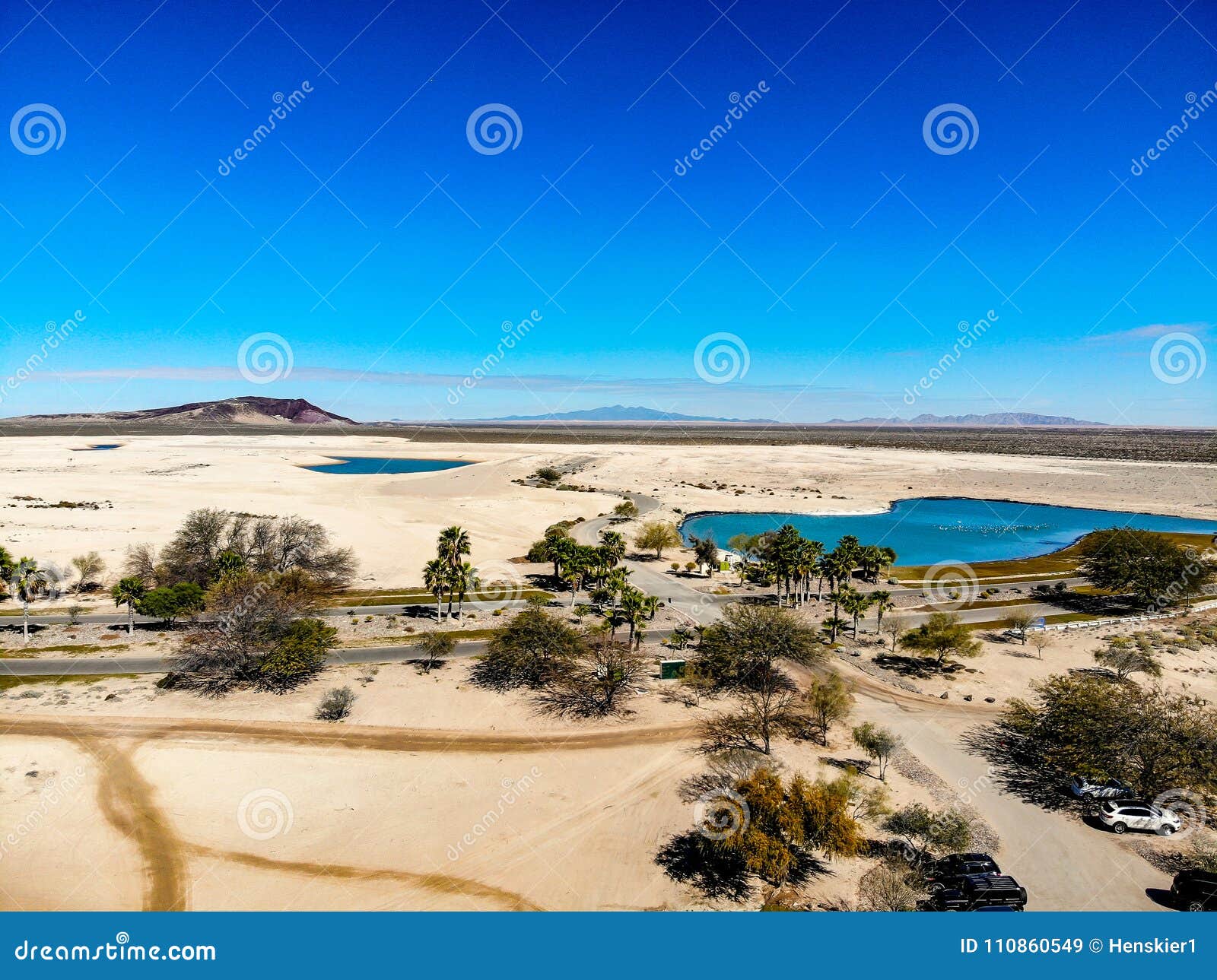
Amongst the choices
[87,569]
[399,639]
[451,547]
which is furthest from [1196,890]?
[87,569]

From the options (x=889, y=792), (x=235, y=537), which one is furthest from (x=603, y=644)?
(x=235, y=537)

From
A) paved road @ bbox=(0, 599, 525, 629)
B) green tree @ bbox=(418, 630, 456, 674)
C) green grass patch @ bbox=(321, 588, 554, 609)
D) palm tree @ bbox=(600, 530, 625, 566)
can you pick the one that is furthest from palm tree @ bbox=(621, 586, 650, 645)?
palm tree @ bbox=(600, 530, 625, 566)

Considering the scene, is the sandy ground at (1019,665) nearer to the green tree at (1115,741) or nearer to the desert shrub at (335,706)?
the green tree at (1115,741)

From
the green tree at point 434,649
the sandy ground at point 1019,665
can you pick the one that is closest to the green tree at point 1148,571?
the sandy ground at point 1019,665

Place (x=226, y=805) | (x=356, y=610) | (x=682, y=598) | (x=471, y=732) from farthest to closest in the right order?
(x=682, y=598)
(x=356, y=610)
(x=471, y=732)
(x=226, y=805)

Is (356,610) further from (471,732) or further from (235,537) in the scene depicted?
(471,732)

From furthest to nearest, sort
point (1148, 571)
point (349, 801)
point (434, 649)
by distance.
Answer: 1. point (1148, 571)
2. point (434, 649)
3. point (349, 801)

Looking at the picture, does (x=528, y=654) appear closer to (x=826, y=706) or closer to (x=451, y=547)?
(x=451, y=547)
